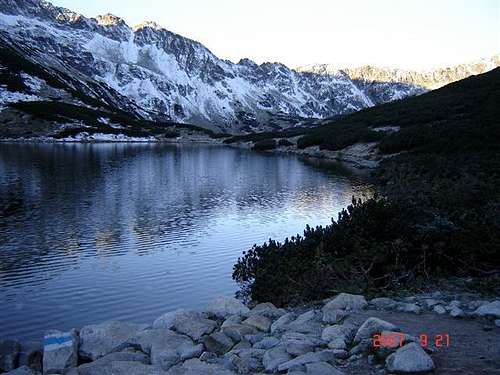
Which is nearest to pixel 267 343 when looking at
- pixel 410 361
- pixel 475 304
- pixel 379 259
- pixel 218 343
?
pixel 218 343

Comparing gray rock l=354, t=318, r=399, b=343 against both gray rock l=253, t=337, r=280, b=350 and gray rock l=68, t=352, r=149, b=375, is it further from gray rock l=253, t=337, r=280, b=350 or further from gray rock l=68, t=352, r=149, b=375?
gray rock l=68, t=352, r=149, b=375

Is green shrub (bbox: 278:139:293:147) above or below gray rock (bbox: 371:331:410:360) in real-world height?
above

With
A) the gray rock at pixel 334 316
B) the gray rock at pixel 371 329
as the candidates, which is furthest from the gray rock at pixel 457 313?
the gray rock at pixel 334 316

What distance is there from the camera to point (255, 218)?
31891mm

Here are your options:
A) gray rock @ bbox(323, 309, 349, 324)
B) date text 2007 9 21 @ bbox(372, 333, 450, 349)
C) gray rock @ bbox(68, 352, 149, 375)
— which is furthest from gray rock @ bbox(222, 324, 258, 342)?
date text 2007 9 21 @ bbox(372, 333, 450, 349)

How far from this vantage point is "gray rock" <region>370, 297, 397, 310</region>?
413 inches

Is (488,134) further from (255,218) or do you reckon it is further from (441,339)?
(441,339)

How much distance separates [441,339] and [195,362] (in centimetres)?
424

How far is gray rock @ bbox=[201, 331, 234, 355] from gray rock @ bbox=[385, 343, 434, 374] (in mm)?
3409

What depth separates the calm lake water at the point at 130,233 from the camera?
52.5 ft

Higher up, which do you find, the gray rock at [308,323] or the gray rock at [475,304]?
the gray rock at [475,304]

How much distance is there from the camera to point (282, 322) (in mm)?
10531

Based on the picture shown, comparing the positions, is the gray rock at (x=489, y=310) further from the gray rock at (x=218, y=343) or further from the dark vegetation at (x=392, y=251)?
the gray rock at (x=218, y=343)

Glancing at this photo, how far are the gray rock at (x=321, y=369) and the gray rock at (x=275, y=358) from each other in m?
0.63
